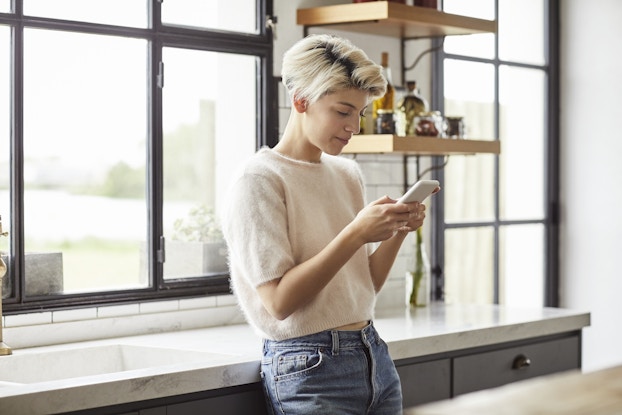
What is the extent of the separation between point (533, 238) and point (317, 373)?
296cm

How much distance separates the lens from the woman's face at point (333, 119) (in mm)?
2748

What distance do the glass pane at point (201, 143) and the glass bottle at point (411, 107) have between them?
0.59 metres

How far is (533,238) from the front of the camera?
5441mm

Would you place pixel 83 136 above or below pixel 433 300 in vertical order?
above

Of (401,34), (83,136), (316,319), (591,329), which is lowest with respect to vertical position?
(591,329)

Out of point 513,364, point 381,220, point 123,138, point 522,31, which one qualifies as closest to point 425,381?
point 513,364

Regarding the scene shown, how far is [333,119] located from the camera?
9.02ft

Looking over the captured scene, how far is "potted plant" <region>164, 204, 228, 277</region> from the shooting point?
378 cm

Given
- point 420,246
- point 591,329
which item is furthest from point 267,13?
point 591,329

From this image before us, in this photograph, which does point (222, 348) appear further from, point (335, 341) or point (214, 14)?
point (214, 14)

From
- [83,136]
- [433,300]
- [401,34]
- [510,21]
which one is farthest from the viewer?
[510,21]

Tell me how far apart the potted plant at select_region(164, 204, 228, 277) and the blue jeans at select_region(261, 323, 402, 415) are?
1.03 m

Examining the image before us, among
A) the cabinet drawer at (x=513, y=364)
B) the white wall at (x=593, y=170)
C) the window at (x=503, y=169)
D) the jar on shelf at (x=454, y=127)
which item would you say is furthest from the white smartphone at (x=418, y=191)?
the white wall at (x=593, y=170)

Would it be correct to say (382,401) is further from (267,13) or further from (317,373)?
(267,13)
